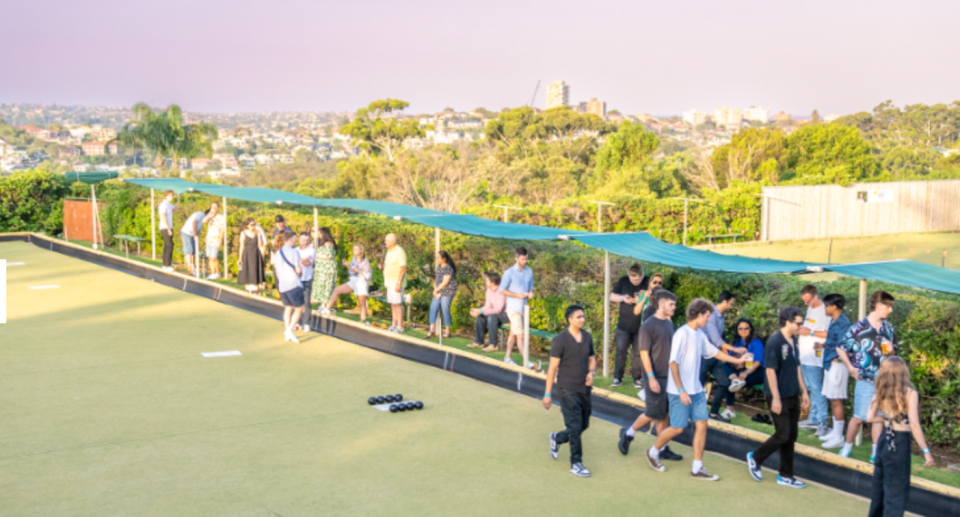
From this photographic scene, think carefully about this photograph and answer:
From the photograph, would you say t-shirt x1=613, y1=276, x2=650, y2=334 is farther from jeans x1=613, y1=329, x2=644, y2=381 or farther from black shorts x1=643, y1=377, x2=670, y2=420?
black shorts x1=643, y1=377, x2=670, y2=420

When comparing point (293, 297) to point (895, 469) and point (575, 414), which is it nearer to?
point (575, 414)

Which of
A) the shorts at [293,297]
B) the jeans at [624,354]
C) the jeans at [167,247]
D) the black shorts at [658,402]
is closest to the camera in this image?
the black shorts at [658,402]

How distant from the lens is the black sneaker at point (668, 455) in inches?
324

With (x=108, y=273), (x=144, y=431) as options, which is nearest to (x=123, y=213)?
(x=108, y=273)

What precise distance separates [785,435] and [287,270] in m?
7.99

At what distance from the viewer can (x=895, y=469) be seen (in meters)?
6.05

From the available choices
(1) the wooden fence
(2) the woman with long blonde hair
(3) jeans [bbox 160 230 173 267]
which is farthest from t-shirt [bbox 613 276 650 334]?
(1) the wooden fence

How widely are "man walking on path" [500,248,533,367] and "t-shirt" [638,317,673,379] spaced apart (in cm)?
322

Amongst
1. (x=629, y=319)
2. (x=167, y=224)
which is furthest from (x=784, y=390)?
(x=167, y=224)

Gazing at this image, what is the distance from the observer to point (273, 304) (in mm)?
15625

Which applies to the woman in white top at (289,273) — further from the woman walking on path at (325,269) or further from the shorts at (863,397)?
the shorts at (863,397)

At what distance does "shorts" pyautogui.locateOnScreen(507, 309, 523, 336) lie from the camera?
1120 cm

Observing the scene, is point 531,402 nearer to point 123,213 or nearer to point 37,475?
point 37,475

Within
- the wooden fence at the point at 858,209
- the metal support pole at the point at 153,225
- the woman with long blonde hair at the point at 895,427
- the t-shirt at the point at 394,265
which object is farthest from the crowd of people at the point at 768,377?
the wooden fence at the point at 858,209
